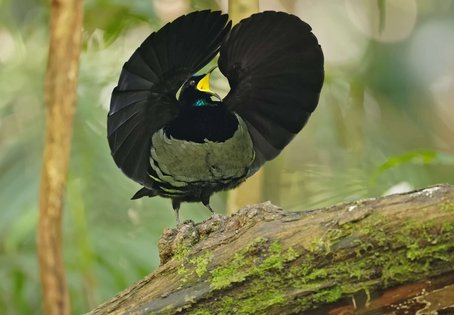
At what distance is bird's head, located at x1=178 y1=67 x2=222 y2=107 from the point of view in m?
3.12

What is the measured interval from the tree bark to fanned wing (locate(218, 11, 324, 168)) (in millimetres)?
1017

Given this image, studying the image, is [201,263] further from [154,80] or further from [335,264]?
[154,80]

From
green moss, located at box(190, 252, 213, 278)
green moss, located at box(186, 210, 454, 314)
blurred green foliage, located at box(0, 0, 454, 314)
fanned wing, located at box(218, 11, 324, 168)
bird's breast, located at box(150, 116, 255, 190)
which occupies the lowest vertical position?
green moss, located at box(186, 210, 454, 314)

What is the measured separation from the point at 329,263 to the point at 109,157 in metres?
3.79

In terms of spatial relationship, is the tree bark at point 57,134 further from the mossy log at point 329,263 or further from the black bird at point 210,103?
the mossy log at point 329,263

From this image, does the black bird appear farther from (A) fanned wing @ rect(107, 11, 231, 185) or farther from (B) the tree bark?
(B) the tree bark

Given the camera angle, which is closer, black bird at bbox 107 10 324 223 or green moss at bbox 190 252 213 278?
green moss at bbox 190 252 213 278

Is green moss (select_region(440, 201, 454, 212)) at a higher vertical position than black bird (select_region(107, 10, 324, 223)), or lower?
lower

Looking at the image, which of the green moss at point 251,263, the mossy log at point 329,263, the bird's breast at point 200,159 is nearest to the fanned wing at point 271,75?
the bird's breast at point 200,159

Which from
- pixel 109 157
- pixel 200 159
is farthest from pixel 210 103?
pixel 109 157

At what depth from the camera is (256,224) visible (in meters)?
2.26

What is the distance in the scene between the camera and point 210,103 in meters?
3.13

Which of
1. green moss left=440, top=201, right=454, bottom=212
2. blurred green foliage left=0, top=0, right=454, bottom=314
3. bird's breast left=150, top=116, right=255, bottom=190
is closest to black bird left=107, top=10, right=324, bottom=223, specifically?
bird's breast left=150, top=116, right=255, bottom=190

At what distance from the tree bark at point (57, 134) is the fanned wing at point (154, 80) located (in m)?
0.78
